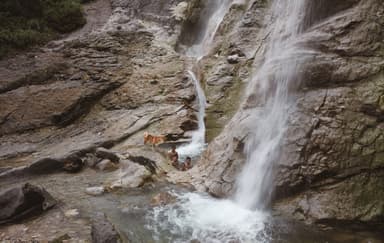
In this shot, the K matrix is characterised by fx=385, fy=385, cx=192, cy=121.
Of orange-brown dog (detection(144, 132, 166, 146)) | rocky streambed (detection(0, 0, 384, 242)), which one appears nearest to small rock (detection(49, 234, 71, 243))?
rocky streambed (detection(0, 0, 384, 242))

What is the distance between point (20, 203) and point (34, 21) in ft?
41.4

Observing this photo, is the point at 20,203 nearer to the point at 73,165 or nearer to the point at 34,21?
the point at 73,165

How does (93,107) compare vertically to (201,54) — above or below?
below

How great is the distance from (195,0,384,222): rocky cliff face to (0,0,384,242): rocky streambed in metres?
0.02

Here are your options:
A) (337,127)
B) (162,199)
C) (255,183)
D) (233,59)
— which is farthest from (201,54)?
(337,127)

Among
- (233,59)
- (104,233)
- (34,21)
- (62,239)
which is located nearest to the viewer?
(104,233)

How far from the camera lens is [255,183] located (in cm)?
838

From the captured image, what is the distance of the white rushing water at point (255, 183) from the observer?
733 centimetres

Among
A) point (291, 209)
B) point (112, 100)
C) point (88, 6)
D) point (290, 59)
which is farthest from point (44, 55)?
point (291, 209)

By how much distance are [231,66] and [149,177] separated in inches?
245

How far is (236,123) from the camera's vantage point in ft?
32.6

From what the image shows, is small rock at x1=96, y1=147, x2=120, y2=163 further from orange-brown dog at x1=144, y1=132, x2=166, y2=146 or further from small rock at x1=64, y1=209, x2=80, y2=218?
small rock at x1=64, y1=209, x2=80, y2=218

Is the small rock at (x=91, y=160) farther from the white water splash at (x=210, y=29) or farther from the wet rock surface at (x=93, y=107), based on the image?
the white water splash at (x=210, y=29)

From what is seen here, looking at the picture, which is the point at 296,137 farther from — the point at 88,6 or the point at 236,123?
the point at 88,6
